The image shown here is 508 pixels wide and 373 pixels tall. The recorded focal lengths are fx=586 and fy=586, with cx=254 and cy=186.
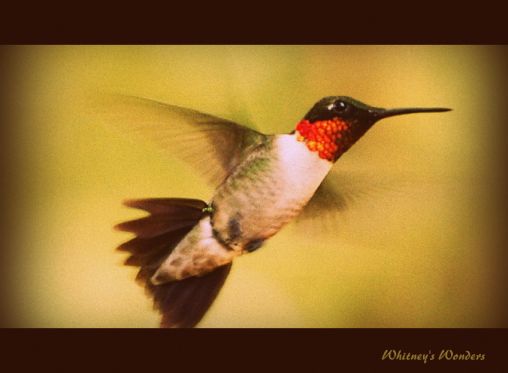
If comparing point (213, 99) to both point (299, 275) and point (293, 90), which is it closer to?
point (293, 90)

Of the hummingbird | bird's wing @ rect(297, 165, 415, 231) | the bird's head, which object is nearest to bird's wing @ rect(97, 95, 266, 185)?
the hummingbird

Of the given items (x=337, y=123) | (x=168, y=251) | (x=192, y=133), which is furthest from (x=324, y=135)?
(x=168, y=251)

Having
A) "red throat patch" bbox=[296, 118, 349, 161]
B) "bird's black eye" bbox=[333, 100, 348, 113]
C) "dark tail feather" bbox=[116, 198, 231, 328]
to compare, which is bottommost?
"dark tail feather" bbox=[116, 198, 231, 328]

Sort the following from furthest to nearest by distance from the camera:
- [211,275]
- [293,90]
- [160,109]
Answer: [293,90]
[211,275]
[160,109]

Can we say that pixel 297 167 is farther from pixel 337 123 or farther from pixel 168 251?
pixel 168 251

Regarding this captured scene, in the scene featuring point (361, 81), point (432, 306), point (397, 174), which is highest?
point (361, 81)

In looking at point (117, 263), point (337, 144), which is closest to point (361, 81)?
point (337, 144)

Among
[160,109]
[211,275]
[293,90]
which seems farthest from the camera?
[293,90]

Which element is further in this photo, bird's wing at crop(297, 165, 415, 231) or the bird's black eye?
bird's wing at crop(297, 165, 415, 231)

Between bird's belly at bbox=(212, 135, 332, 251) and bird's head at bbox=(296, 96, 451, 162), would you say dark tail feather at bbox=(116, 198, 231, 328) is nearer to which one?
bird's belly at bbox=(212, 135, 332, 251)
